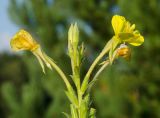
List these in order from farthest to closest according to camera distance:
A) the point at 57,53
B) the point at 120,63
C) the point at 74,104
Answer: the point at 57,53, the point at 120,63, the point at 74,104

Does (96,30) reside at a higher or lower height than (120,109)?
higher

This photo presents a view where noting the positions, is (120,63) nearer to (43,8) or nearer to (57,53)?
(57,53)

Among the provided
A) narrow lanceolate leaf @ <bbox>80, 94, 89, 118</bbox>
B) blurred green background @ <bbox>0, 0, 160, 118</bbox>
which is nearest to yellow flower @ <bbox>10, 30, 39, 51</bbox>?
narrow lanceolate leaf @ <bbox>80, 94, 89, 118</bbox>

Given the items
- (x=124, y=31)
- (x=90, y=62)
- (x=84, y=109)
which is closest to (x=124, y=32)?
(x=124, y=31)

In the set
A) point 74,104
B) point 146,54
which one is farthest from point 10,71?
point 74,104

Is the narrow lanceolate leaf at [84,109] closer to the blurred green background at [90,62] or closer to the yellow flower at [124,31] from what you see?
the yellow flower at [124,31]

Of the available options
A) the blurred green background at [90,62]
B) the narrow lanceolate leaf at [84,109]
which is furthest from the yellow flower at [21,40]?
the blurred green background at [90,62]
